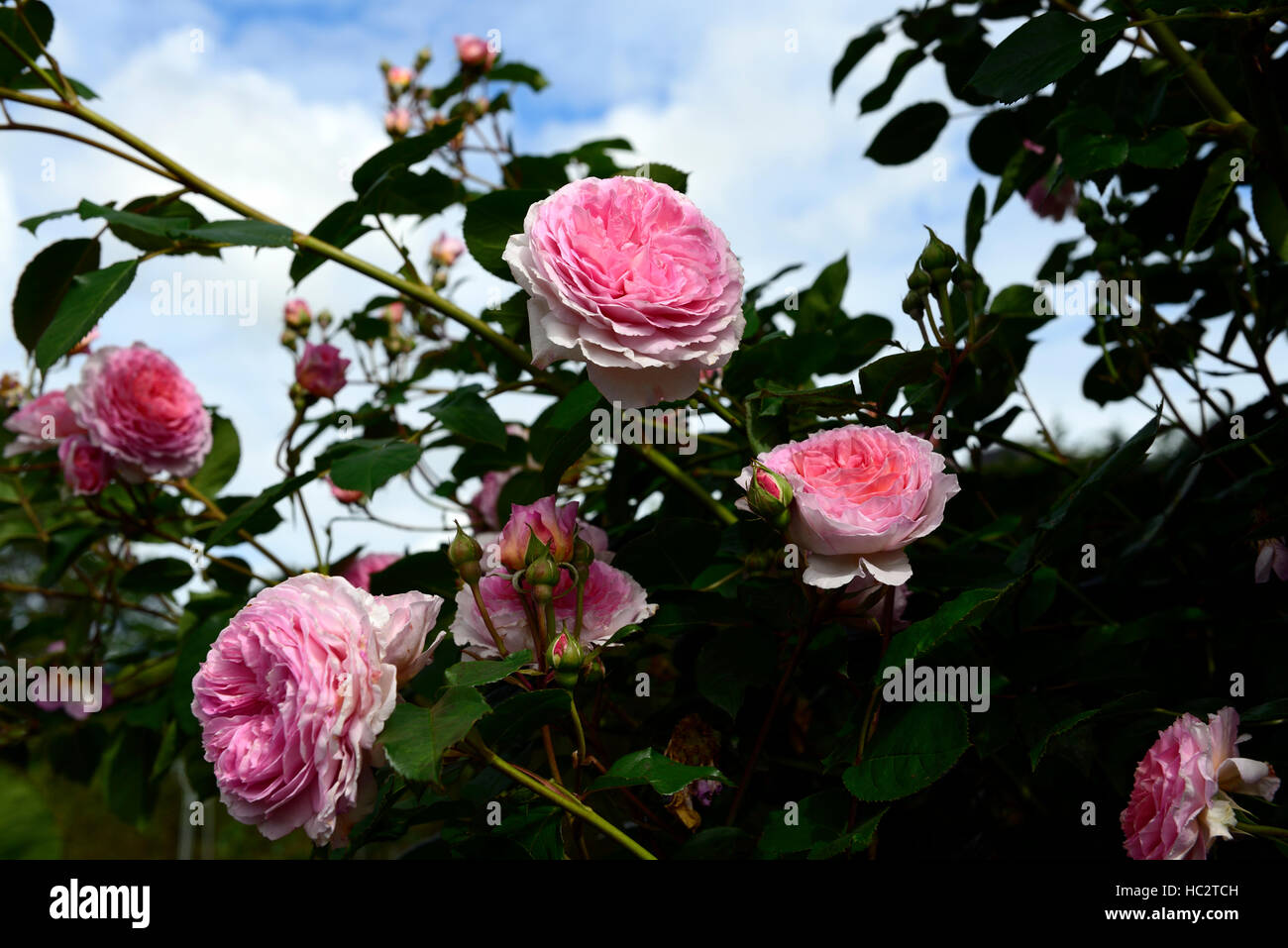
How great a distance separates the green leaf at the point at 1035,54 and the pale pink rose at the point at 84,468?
1.04 metres

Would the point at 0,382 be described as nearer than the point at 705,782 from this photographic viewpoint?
No

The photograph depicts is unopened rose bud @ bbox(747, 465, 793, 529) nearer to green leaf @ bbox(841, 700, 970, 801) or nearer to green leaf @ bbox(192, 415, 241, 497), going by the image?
green leaf @ bbox(841, 700, 970, 801)

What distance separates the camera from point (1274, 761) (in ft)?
1.98

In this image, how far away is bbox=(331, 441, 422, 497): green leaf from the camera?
68 cm

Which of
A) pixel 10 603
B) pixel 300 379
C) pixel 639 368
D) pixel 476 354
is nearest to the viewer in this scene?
pixel 639 368

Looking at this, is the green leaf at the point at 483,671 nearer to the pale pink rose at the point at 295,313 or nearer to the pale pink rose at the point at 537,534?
the pale pink rose at the point at 537,534

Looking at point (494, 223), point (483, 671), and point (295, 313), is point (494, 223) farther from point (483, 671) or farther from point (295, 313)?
point (295, 313)

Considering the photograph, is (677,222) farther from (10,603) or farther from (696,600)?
(10,603)

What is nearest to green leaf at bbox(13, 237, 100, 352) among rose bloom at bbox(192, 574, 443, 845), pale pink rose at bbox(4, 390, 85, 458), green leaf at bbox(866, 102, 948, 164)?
pale pink rose at bbox(4, 390, 85, 458)

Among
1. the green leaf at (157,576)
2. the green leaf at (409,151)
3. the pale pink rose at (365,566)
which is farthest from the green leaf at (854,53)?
the green leaf at (157,576)

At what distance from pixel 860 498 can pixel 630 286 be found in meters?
0.18

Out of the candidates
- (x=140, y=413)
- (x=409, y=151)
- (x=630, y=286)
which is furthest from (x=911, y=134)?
(x=140, y=413)
